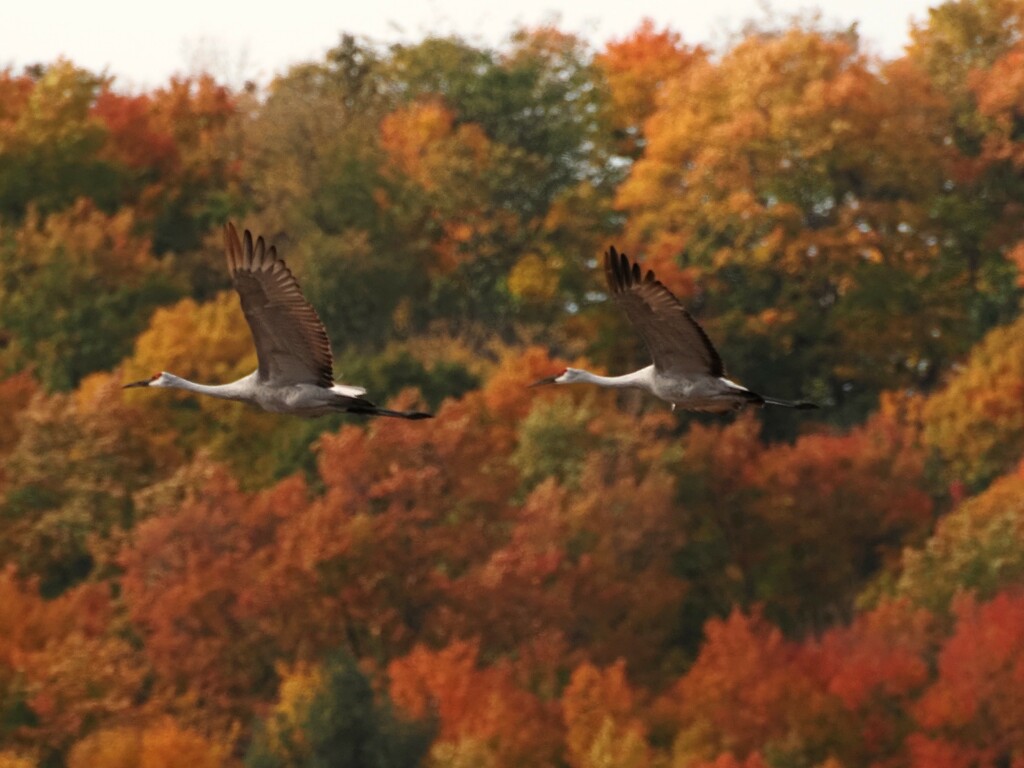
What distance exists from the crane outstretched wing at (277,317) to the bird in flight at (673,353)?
3.12 m

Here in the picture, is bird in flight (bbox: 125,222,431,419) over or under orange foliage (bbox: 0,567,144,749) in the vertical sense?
over

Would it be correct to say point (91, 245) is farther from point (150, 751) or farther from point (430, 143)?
point (150, 751)

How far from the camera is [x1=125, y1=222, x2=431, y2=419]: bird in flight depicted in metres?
34.0

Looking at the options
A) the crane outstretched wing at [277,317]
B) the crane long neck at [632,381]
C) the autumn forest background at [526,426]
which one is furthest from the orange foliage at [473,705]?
the crane outstretched wing at [277,317]

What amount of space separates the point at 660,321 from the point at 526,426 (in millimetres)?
59071

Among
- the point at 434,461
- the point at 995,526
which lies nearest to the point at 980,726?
the point at 995,526

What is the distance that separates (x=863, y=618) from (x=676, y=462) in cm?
687

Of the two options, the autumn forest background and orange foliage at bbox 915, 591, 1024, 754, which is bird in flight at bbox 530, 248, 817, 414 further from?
orange foliage at bbox 915, 591, 1024, 754

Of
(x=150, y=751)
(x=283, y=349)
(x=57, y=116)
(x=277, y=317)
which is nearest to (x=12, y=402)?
(x=57, y=116)

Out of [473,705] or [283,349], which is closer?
[283,349]

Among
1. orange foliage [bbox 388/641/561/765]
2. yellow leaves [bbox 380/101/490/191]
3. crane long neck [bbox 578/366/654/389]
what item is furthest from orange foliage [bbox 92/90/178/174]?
crane long neck [bbox 578/366/654/389]

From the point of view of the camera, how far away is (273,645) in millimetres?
85312

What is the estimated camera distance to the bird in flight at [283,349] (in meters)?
34.0

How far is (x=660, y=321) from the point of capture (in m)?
35.5
